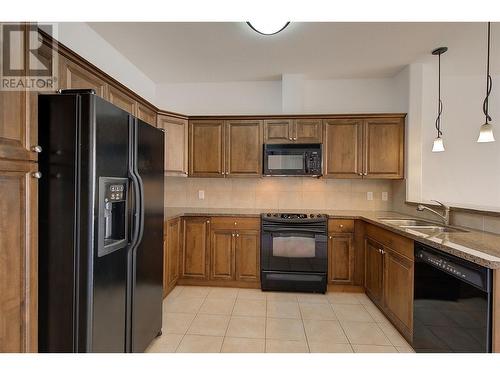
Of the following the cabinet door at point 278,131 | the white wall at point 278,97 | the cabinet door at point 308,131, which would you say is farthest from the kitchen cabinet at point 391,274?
the white wall at point 278,97

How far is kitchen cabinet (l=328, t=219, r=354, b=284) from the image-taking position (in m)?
3.06

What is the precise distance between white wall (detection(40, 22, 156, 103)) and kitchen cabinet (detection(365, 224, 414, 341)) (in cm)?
317

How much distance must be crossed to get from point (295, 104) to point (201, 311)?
106 inches

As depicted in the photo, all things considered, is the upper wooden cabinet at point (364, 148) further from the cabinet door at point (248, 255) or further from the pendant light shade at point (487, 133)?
the cabinet door at point (248, 255)

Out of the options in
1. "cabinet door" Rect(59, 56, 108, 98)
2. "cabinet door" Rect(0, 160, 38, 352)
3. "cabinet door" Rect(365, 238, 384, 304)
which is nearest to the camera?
"cabinet door" Rect(0, 160, 38, 352)

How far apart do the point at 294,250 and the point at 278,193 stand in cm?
88

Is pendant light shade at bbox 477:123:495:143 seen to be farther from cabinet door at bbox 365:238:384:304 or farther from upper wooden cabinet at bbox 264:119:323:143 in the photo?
upper wooden cabinet at bbox 264:119:323:143

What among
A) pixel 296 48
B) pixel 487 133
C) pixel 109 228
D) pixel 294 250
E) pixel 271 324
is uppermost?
pixel 296 48

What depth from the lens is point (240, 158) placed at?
132 inches

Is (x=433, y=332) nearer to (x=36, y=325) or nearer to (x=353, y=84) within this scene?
(x=36, y=325)

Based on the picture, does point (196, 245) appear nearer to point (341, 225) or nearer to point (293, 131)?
point (341, 225)

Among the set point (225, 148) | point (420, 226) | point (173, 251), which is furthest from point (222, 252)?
point (420, 226)

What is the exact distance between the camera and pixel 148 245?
186 centimetres

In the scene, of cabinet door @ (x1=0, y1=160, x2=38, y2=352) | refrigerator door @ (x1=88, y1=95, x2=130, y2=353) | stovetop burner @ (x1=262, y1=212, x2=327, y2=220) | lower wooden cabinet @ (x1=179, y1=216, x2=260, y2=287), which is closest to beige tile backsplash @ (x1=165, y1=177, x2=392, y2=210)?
stovetop burner @ (x1=262, y1=212, x2=327, y2=220)
